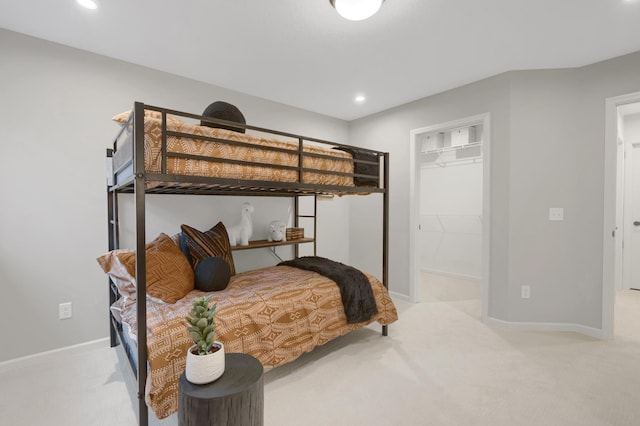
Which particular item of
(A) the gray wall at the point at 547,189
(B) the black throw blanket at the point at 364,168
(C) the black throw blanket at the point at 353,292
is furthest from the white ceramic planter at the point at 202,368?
(A) the gray wall at the point at 547,189

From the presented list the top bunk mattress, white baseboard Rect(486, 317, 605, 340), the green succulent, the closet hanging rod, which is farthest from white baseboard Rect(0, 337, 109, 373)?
the closet hanging rod

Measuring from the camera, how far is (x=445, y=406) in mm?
1745

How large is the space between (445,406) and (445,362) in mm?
534

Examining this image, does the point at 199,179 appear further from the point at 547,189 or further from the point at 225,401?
the point at 547,189

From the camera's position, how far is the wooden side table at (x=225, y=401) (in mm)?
1169

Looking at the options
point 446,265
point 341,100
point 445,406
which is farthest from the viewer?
point 446,265

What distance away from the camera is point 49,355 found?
2.29 metres

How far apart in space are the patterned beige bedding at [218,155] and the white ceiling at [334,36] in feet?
2.83

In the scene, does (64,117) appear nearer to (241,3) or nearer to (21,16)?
(21,16)

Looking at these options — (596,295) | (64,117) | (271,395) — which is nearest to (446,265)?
(596,295)

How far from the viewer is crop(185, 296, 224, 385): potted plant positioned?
126 centimetres

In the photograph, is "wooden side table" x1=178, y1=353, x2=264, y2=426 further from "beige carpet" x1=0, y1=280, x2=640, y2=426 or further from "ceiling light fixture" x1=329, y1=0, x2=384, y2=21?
"ceiling light fixture" x1=329, y1=0, x2=384, y2=21

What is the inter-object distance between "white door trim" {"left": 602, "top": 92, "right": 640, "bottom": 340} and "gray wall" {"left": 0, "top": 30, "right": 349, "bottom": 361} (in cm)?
398

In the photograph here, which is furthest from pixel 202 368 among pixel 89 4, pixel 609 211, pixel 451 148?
pixel 451 148
